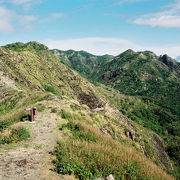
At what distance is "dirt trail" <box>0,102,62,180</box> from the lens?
211 inches

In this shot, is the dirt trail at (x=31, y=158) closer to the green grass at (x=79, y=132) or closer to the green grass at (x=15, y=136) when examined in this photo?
the green grass at (x=15, y=136)

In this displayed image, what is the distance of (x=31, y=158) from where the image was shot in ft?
21.4

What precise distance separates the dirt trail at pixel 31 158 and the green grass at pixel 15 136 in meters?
0.44

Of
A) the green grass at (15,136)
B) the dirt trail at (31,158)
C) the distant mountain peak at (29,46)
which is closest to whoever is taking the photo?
the dirt trail at (31,158)

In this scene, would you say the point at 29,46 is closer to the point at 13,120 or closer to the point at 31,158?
the point at 13,120

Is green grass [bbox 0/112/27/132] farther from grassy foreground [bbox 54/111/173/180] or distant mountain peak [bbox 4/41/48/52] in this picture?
distant mountain peak [bbox 4/41/48/52]

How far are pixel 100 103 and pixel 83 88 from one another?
38.4 ft

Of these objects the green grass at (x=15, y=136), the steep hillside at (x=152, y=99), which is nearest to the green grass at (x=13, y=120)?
the green grass at (x=15, y=136)

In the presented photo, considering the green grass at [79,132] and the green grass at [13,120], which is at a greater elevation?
the green grass at [13,120]

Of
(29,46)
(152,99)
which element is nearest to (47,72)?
(29,46)

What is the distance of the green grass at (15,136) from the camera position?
8094mm

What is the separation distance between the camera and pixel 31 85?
41125 mm

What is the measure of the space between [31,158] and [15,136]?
2.66m

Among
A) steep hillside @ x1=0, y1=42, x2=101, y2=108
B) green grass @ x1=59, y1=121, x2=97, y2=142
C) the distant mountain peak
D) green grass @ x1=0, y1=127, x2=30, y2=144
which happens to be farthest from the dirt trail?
the distant mountain peak
